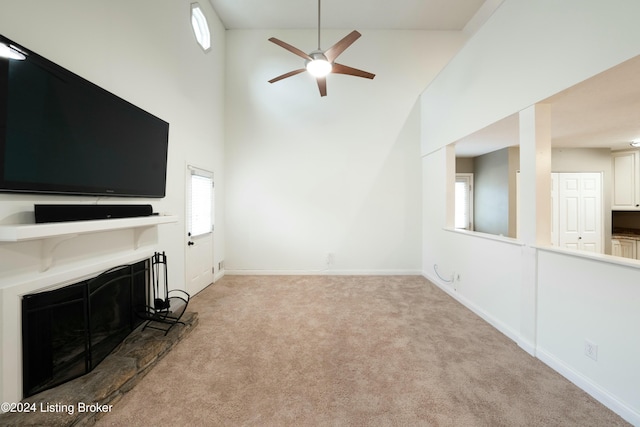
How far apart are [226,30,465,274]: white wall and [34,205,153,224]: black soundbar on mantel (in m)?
2.57

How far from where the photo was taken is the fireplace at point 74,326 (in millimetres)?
1511

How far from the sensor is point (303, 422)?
154cm

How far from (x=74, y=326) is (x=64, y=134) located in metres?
1.36

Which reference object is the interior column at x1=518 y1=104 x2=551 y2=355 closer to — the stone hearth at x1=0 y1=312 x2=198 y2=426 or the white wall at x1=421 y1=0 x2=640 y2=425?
the white wall at x1=421 y1=0 x2=640 y2=425

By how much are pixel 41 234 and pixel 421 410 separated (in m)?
2.59

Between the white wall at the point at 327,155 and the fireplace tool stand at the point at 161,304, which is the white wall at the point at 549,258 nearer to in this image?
the white wall at the point at 327,155

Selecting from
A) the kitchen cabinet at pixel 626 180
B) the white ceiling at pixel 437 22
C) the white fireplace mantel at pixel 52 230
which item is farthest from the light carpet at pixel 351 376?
the kitchen cabinet at pixel 626 180

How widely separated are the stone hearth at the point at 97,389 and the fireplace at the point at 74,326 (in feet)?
0.26

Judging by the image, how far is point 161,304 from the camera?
257cm

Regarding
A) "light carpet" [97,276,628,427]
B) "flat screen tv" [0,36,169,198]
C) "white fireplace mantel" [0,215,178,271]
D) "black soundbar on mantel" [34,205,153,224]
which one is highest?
"flat screen tv" [0,36,169,198]

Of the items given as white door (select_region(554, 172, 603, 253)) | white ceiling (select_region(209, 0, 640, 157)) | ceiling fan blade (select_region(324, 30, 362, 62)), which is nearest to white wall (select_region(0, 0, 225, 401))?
white ceiling (select_region(209, 0, 640, 157))

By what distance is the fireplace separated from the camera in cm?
151

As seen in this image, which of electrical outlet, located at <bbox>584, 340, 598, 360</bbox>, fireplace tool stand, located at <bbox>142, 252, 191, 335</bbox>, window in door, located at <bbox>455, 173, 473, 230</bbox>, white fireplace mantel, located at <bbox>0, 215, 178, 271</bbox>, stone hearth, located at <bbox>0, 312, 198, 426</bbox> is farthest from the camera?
window in door, located at <bbox>455, 173, 473, 230</bbox>

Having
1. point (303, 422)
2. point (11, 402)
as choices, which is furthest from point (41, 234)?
point (303, 422)
